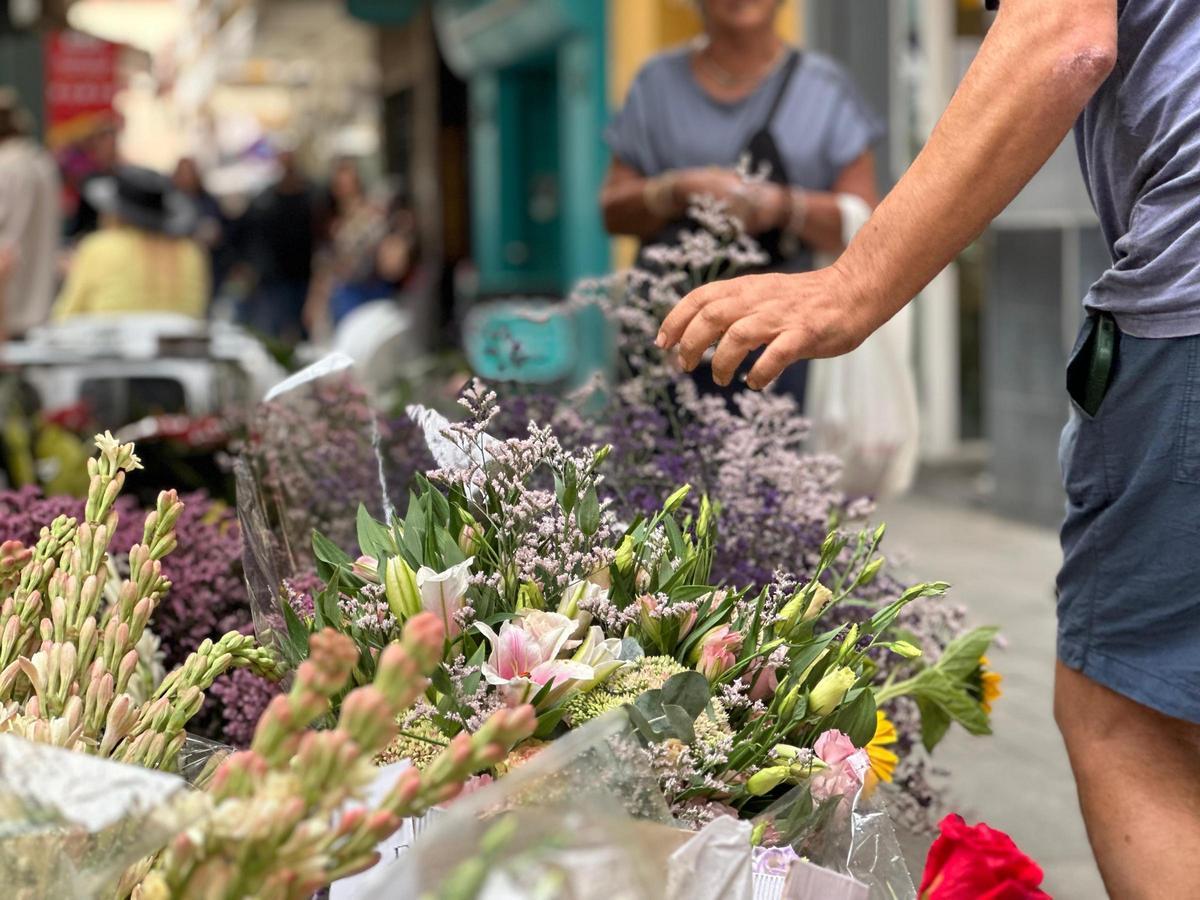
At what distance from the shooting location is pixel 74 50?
18.9 metres

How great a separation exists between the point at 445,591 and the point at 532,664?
110 mm

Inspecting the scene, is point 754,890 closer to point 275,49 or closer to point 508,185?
point 508,185

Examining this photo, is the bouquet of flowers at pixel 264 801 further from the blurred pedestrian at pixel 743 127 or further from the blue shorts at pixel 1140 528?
the blurred pedestrian at pixel 743 127

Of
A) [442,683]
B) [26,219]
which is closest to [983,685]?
[442,683]

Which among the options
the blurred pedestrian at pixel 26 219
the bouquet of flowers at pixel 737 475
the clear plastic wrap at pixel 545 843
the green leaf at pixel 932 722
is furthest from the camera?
the blurred pedestrian at pixel 26 219

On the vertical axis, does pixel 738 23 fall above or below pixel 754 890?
above

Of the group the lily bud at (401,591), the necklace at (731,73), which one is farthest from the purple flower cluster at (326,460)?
the necklace at (731,73)

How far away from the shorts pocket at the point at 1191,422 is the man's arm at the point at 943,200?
29 centimetres

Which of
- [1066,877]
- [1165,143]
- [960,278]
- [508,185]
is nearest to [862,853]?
[1165,143]

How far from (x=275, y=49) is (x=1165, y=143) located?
36.9 meters

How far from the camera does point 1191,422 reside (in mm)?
1815

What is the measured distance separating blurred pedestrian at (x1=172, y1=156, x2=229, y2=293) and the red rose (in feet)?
50.0

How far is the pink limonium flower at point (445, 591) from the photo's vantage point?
155 cm

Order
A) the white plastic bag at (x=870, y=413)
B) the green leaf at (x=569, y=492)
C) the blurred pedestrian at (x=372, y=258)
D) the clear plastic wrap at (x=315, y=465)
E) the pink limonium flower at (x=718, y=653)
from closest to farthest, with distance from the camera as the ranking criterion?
the pink limonium flower at (x=718, y=653) → the green leaf at (x=569, y=492) → the clear plastic wrap at (x=315, y=465) → the white plastic bag at (x=870, y=413) → the blurred pedestrian at (x=372, y=258)
